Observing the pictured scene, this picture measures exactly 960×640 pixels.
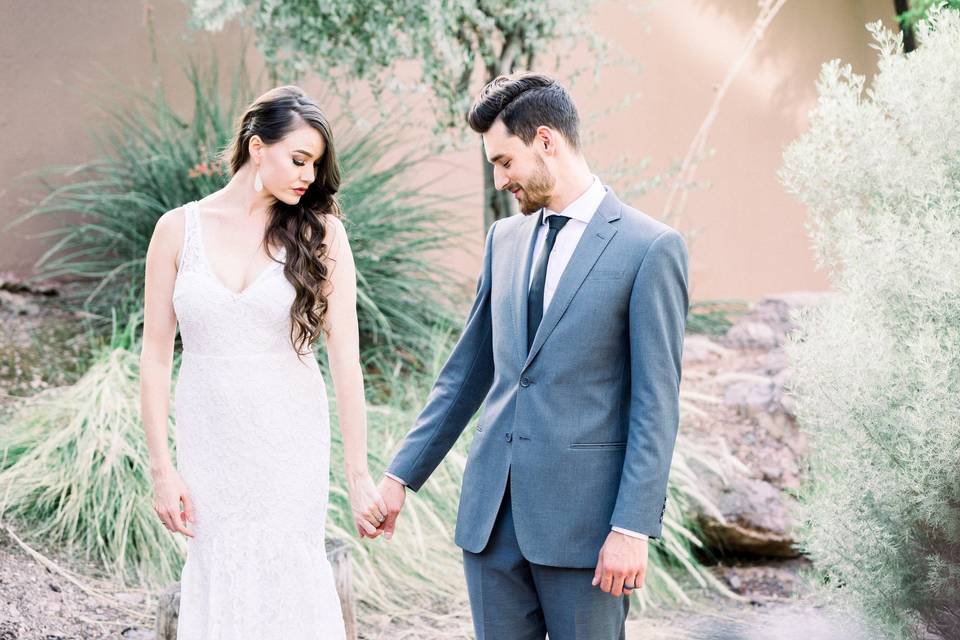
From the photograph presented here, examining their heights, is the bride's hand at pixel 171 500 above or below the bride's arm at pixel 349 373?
below

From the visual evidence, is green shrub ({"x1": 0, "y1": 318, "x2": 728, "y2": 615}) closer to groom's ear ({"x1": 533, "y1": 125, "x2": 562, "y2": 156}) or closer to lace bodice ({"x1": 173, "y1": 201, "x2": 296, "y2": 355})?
lace bodice ({"x1": 173, "y1": 201, "x2": 296, "y2": 355})

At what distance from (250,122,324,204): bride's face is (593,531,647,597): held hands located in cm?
113

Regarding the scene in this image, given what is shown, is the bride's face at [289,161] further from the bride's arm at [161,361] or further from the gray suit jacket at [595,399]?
the gray suit jacket at [595,399]

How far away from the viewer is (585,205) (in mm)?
2414

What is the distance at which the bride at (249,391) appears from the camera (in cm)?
252

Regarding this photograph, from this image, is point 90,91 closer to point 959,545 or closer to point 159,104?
point 159,104

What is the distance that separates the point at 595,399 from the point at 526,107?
2.24 feet

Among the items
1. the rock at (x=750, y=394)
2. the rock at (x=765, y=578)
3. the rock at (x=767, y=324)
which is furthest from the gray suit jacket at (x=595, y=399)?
the rock at (x=767, y=324)

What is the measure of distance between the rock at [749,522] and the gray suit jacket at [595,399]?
266cm

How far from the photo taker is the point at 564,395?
230cm

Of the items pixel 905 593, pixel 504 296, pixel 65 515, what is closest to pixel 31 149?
pixel 65 515

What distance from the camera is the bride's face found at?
255 centimetres

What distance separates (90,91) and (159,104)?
538 mm

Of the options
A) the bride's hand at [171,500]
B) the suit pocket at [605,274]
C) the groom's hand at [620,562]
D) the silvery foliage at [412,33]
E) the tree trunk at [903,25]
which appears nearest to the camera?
the groom's hand at [620,562]
